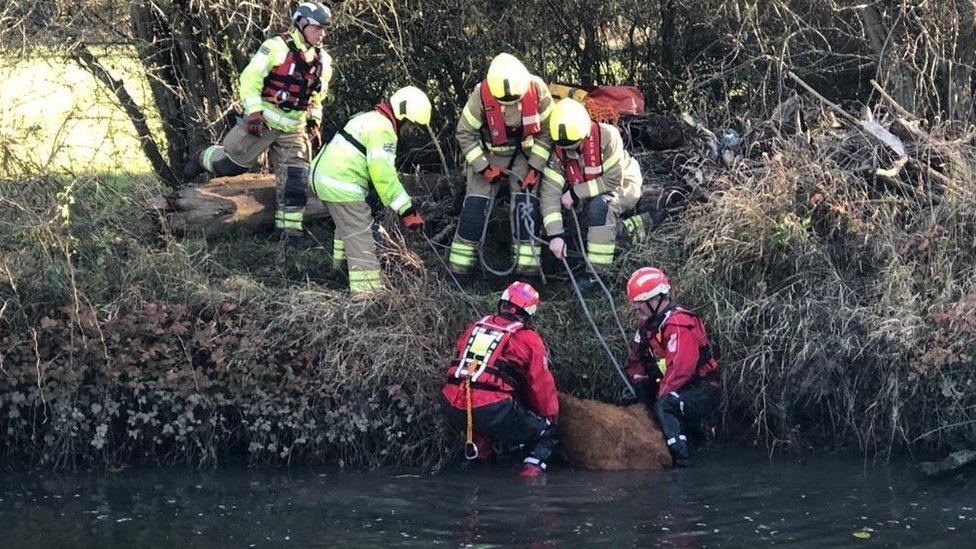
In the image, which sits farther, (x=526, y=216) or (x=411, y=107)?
(x=526, y=216)

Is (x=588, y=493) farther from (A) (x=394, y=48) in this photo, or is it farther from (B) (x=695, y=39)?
(B) (x=695, y=39)

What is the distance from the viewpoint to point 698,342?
28.7 ft

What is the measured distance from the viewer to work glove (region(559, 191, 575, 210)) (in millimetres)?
9883

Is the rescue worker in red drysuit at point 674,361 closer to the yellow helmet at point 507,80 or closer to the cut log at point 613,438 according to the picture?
the cut log at point 613,438

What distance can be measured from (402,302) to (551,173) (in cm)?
162

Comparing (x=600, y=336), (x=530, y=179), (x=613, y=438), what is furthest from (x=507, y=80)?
(x=613, y=438)

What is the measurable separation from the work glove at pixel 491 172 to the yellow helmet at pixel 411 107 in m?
0.78

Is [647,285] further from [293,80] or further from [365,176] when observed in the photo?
[293,80]

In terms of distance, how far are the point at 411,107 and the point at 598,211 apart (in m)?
1.65

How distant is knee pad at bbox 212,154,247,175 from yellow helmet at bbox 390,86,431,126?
1860 millimetres

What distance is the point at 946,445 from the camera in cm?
877

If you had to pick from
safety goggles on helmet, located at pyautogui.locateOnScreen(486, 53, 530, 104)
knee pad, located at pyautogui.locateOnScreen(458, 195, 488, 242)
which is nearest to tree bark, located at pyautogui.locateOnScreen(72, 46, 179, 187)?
knee pad, located at pyautogui.locateOnScreen(458, 195, 488, 242)

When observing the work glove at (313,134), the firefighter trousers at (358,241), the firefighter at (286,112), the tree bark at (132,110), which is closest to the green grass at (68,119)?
the tree bark at (132,110)

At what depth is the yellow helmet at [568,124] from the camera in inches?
375
